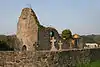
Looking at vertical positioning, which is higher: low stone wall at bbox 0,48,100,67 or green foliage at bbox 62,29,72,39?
green foliage at bbox 62,29,72,39

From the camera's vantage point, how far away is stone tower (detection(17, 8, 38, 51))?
121 feet

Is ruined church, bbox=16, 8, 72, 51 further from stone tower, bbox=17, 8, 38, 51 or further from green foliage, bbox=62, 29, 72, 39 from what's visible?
green foliage, bbox=62, 29, 72, 39

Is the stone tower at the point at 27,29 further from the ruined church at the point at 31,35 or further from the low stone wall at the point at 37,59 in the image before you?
the low stone wall at the point at 37,59

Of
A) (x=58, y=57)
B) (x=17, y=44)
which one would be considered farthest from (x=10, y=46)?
(x=58, y=57)

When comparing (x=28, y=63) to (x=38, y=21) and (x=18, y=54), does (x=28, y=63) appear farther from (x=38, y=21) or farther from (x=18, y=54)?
(x=38, y=21)

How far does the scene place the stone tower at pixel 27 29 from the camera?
1458 inches

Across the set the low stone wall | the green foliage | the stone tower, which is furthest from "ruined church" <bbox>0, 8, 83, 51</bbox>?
the low stone wall

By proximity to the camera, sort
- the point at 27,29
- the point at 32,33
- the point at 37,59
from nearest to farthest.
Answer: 1. the point at 37,59
2. the point at 32,33
3. the point at 27,29

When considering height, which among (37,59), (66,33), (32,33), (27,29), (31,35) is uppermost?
(27,29)

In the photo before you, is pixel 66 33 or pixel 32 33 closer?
pixel 32 33

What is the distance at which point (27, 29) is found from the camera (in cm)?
3778

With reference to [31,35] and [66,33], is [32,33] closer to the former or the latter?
[31,35]

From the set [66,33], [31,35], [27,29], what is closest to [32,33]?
[31,35]

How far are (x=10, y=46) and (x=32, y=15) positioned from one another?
5.30m
